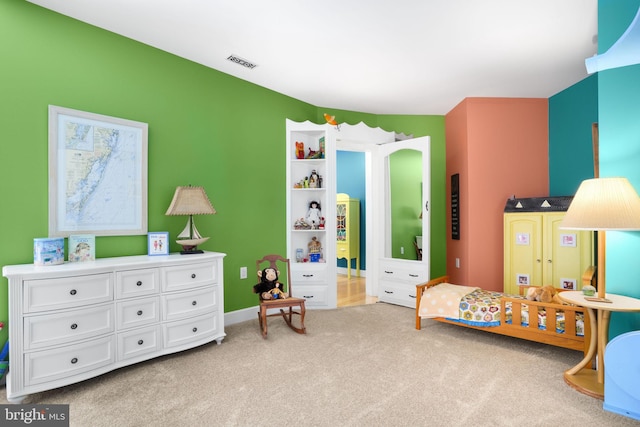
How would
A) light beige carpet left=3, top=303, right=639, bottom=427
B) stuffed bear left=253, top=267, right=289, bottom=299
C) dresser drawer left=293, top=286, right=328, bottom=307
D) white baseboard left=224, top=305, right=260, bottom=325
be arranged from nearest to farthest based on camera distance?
light beige carpet left=3, top=303, right=639, bottom=427
stuffed bear left=253, top=267, right=289, bottom=299
white baseboard left=224, top=305, right=260, bottom=325
dresser drawer left=293, top=286, right=328, bottom=307

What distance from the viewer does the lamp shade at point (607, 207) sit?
6.54 feet

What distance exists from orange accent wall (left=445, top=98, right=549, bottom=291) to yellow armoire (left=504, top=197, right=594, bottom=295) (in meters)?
0.35

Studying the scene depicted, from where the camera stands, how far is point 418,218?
4363 mm

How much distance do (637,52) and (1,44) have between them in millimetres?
3527

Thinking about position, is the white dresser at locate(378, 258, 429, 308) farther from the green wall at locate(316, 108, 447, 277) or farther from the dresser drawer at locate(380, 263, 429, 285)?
the green wall at locate(316, 108, 447, 277)

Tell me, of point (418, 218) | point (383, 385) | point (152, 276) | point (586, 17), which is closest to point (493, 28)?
point (586, 17)

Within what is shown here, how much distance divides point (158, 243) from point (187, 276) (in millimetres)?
419

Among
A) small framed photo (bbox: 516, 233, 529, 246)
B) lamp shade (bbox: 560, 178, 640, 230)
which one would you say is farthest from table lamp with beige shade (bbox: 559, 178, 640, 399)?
small framed photo (bbox: 516, 233, 529, 246)

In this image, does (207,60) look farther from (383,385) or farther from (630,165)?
(630,165)

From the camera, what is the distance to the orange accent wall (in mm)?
4262

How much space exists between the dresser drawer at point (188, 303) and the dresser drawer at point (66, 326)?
40 centimetres

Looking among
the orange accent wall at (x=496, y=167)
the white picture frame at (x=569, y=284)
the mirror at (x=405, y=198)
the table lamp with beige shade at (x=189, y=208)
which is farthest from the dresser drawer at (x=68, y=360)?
the white picture frame at (x=569, y=284)

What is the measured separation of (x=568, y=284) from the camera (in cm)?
352

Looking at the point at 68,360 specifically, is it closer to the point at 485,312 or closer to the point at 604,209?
the point at 485,312
